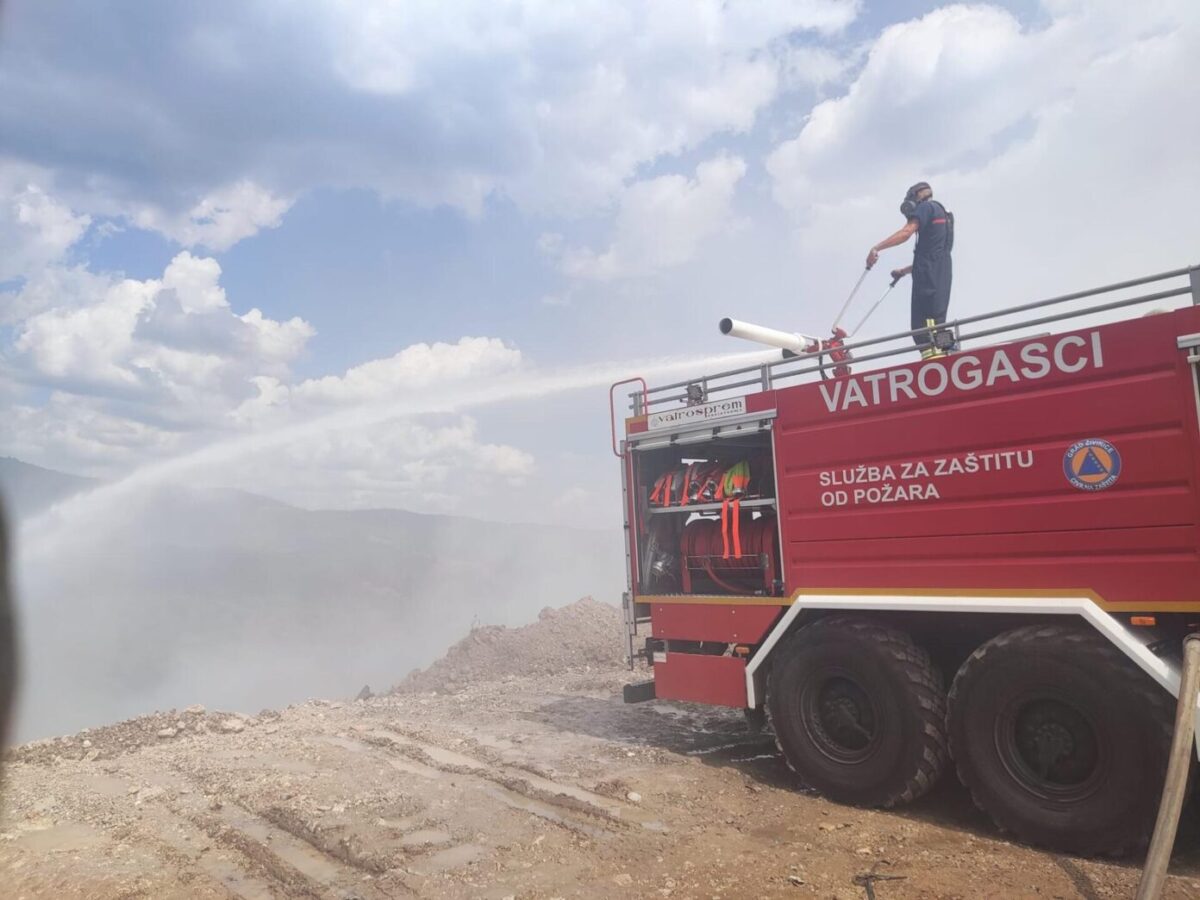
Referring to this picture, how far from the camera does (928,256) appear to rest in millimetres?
6867

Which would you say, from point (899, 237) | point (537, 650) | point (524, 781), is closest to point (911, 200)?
point (899, 237)

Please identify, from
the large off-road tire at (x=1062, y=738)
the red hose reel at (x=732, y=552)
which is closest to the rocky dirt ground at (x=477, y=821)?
the large off-road tire at (x=1062, y=738)

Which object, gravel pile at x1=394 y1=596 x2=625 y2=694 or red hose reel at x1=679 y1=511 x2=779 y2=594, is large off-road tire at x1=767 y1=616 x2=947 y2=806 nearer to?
red hose reel at x1=679 y1=511 x2=779 y2=594

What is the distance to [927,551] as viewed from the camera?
539cm

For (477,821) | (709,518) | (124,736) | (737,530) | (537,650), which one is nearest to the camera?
(477,821)

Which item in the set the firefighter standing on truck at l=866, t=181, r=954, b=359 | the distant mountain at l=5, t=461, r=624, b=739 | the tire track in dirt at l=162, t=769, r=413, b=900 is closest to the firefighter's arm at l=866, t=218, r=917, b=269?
the firefighter standing on truck at l=866, t=181, r=954, b=359

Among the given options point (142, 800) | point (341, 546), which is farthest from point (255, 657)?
point (142, 800)

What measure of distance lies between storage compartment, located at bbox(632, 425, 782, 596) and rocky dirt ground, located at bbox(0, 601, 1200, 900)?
145 centimetres

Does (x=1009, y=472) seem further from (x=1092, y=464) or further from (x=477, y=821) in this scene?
(x=477, y=821)

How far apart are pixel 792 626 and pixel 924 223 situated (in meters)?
3.49

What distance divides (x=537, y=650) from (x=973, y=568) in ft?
28.8

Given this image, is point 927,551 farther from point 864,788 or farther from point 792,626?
point 864,788

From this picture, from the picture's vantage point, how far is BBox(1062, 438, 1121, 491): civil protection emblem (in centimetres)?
463

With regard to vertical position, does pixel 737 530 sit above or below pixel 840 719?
above
